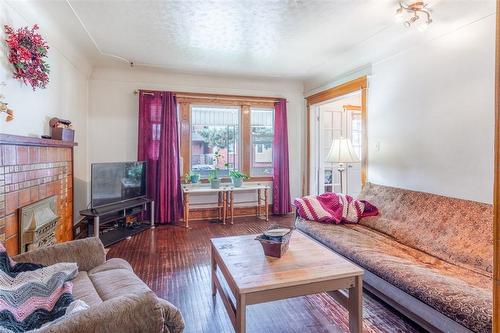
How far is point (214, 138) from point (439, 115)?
3.46 m

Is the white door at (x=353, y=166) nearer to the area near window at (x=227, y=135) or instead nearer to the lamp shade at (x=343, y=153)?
the area near window at (x=227, y=135)

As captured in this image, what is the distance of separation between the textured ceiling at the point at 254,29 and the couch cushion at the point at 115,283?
2.19m

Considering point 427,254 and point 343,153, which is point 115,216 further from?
point 427,254

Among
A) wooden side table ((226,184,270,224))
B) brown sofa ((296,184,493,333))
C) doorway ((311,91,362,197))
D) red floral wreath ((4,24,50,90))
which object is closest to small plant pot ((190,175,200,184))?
wooden side table ((226,184,270,224))

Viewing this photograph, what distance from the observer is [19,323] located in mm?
1161

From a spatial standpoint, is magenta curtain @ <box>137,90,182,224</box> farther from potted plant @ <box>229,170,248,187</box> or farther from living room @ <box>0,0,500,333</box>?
potted plant @ <box>229,170,248,187</box>

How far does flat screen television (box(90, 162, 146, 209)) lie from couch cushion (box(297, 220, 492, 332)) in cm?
270

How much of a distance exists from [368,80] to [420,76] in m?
0.79

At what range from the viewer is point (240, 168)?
528 cm

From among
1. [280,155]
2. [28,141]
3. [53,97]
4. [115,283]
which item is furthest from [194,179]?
[115,283]

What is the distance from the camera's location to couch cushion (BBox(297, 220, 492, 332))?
1.51 meters

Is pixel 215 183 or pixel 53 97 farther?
pixel 215 183

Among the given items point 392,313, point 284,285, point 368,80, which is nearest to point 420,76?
point 368,80

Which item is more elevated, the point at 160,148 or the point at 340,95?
the point at 340,95
